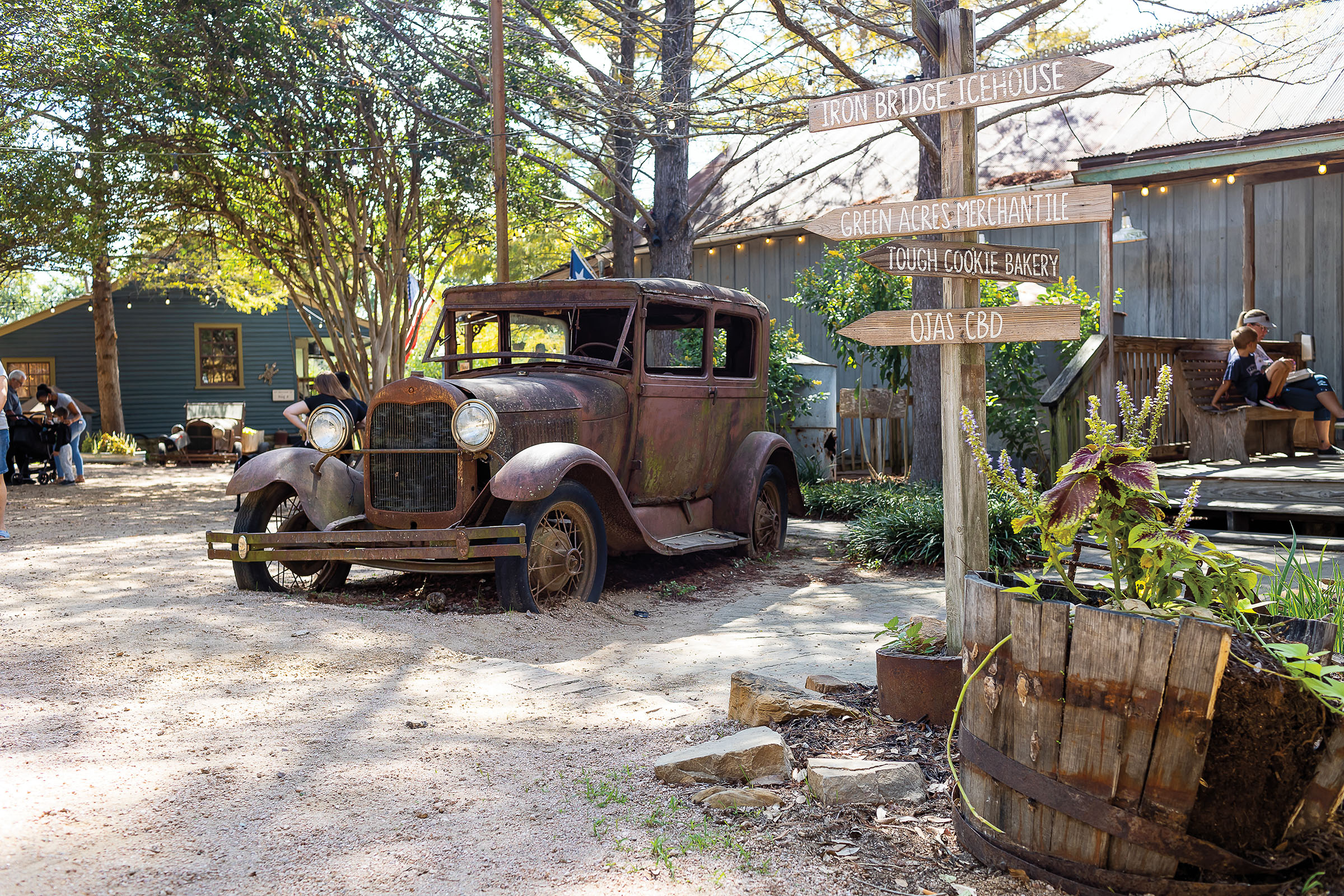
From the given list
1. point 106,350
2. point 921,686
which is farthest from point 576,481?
point 106,350

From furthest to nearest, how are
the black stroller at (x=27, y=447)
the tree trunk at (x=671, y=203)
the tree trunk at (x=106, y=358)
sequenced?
the tree trunk at (x=106, y=358)
the black stroller at (x=27, y=447)
the tree trunk at (x=671, y=203)

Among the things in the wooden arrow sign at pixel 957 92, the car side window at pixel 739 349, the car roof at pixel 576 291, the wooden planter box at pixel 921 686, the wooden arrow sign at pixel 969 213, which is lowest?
the wooden planter box at pixel 921 686

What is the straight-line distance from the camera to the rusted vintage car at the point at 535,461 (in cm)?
586

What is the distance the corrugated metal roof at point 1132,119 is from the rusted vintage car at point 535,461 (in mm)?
2170

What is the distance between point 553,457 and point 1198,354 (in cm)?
743

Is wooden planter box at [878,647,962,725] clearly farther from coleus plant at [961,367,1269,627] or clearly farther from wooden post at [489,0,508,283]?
wooden post at [489,0,508,283]

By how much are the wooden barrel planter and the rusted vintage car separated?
355 cm

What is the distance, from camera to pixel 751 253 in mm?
16328

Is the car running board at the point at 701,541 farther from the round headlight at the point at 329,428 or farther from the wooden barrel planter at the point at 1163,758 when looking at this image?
the wooden barrel planter at the point at 1163,758

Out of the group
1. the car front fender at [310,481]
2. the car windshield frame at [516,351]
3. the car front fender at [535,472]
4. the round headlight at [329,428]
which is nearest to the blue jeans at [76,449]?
the car windshield frame at [516,351]

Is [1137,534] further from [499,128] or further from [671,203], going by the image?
[671,203]

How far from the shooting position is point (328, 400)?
30.9 feet

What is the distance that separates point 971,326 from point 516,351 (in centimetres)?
411

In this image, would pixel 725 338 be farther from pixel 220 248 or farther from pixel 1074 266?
pixel 220 248
